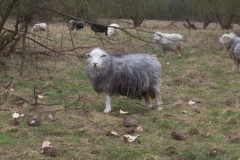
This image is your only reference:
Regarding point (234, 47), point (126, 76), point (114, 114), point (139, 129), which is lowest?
point (114, 114)

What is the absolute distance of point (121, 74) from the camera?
28.8ft

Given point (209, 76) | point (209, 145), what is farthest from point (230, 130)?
point (209, 76)

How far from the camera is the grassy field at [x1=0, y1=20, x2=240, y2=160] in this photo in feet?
19.0

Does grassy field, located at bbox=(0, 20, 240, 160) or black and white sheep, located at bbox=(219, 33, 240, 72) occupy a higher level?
black and white sheep, located at bbox=(219, 33, 240, 72)

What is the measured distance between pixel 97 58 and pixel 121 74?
60cm

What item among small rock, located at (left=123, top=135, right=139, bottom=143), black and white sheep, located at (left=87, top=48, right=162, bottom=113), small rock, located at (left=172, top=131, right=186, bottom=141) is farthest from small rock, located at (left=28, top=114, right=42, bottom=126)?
small rock, located at (left=172, top=131, right=186, bottom=141)

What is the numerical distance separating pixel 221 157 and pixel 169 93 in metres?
5.14

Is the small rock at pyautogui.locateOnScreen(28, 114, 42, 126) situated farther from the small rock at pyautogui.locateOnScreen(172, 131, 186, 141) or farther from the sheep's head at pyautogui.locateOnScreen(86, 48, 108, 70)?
the small rock at pyautogui.locateOnScreen(172, 131, 186, 141)

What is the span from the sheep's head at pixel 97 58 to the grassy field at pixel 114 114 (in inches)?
14.1

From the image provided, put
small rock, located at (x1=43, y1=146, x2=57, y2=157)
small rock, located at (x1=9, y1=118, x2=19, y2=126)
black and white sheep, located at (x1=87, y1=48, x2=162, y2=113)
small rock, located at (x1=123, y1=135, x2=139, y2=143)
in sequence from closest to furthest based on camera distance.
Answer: small rock, located at (x1=43, y1=146, x2=57, y2=157) < small rock, located at (x1=123, y1=135, x2=139, y2=143) < small rock, located at (x1=9, y1=118, x2=19, y2=126) < black and white sheep, located at (x1=87, y1=48, x2=162, y2=113)

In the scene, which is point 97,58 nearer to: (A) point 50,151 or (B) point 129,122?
(B) point 129,122

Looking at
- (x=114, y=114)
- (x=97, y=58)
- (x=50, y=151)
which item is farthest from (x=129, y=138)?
(x=97, y=58)

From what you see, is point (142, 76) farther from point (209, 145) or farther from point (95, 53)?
point (209, 145)

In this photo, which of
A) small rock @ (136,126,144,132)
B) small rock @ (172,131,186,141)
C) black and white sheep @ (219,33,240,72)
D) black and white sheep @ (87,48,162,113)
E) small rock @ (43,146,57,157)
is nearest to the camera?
small rock @ (43,146,57,157)
